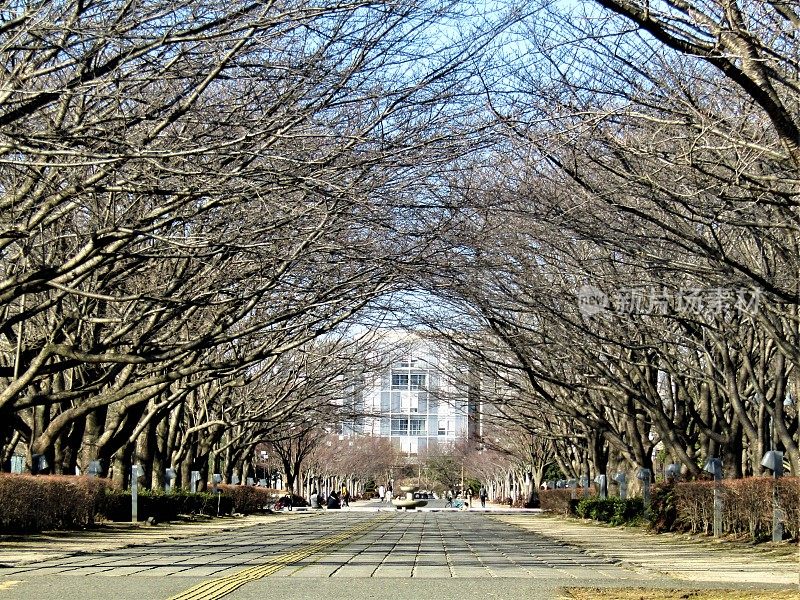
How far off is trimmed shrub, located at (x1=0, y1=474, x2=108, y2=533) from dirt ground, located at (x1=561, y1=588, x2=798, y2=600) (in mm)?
15373

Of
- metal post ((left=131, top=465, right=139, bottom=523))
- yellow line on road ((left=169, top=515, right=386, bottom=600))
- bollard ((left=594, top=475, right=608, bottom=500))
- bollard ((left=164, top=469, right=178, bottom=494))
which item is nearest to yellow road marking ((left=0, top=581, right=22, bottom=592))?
yellow line on road ((left=169, top=515, right=386, bottom=600))

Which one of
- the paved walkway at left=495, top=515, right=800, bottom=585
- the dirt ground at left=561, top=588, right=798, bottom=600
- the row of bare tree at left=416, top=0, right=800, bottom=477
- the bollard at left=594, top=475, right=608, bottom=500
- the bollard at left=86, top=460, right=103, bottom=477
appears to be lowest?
the paved walkway at left=495, top=515, right=800, bottom=585

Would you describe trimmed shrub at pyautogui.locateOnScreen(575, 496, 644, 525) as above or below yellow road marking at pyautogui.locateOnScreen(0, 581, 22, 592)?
above

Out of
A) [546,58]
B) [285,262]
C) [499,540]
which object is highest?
[546,58]

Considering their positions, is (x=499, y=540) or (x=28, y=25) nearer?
(x=28, y=25)

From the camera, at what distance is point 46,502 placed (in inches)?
1048

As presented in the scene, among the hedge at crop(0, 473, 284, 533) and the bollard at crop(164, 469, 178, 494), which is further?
the bollard at crop(164, 469, 178, 494)

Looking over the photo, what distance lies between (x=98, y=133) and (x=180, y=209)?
377 centimetres

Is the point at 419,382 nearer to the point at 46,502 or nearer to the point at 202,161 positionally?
the point at 46,502

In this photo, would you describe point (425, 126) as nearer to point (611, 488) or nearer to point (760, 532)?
point (760, 532)

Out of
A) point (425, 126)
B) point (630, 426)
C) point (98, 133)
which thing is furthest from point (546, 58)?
point (630, 426)

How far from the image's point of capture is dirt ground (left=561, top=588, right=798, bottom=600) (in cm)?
1116

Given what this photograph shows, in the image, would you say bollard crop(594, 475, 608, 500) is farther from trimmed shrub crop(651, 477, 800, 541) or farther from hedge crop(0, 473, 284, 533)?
hedge crop(0, 473, 284, 533)

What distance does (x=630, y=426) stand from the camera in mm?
33750
